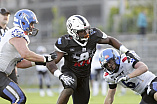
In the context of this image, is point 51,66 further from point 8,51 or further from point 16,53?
point 8,51

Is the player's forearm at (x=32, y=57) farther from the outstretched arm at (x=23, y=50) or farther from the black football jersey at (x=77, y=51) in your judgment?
the black football jersey at (x=77, y=51)

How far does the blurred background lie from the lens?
1923cm

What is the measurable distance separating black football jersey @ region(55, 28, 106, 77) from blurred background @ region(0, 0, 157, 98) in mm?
12136

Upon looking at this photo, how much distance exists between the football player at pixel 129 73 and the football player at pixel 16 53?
88 cm

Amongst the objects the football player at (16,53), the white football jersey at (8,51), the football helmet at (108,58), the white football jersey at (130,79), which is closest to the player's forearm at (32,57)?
the football player at (16,53)

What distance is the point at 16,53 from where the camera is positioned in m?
6.26

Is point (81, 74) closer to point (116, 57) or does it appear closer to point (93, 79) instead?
point (116, 57)

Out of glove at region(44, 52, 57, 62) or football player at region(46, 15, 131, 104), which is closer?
glove at region(44, 52, 57, 62)

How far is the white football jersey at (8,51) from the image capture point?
615 centimetres

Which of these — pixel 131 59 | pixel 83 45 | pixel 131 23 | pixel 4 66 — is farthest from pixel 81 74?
pixel 131 23

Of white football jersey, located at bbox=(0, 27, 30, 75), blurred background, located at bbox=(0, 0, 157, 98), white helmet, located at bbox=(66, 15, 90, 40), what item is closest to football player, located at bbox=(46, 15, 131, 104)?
white helmet, located at bbox=(66, 15, 90, 40)

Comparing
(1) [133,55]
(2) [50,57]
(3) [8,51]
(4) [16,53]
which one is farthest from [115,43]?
(3) [8,51]

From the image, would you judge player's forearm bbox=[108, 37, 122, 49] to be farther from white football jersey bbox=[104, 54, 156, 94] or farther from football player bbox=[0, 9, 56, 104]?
football player bbox=[0, 9, 56, 104]

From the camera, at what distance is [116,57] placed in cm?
624
